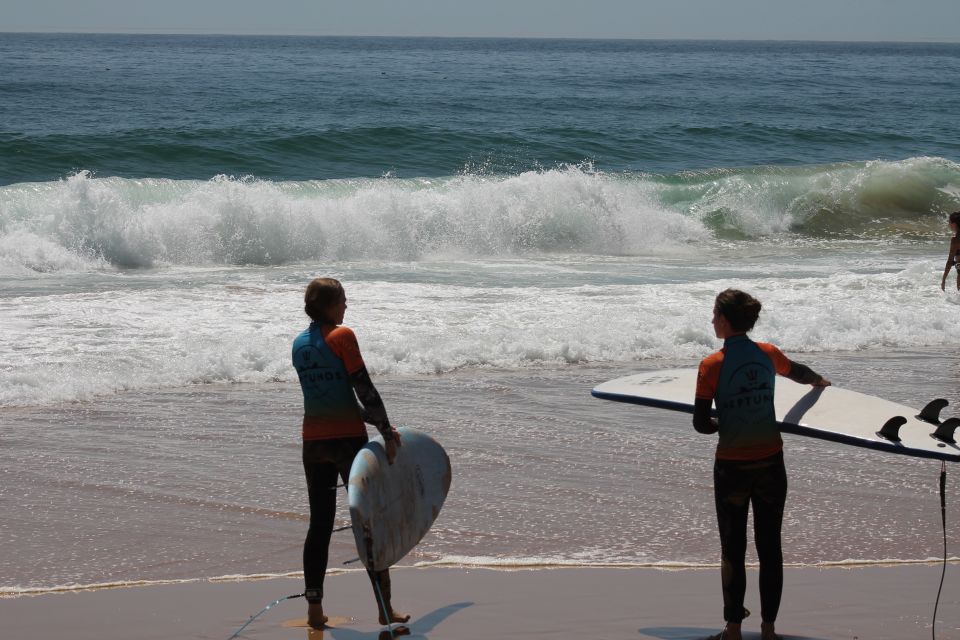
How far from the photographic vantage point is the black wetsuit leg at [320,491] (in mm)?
4301

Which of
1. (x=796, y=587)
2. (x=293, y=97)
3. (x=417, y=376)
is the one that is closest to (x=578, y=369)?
(x=417, y=376)

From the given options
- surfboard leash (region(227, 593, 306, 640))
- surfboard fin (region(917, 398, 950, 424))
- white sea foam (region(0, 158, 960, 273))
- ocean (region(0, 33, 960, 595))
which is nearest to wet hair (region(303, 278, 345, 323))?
surfboard leash (region(227, 593, 306, 640))

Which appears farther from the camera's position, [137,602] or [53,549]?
[53,549]

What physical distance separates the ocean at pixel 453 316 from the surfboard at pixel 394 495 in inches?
27.5

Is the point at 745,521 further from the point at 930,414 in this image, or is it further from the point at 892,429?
the point at 930,414

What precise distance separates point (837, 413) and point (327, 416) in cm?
205

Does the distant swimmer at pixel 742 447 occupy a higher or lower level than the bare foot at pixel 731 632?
higher

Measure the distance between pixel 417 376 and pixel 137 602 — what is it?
4.50 meters

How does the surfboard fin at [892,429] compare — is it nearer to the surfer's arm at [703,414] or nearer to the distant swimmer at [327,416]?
the surfer's arm at [703,414]

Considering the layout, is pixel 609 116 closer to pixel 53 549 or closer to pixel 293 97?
pixel 293 97

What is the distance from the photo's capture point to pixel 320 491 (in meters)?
4.31

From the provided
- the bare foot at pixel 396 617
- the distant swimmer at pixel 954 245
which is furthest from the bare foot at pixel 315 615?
the distant swimmer at pixel 954 245

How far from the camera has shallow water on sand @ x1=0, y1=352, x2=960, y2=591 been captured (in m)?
A: 5.16

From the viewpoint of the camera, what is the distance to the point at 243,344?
30.1 ft
